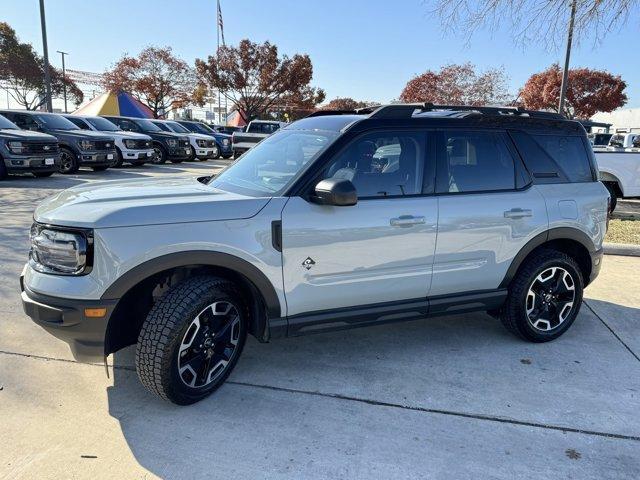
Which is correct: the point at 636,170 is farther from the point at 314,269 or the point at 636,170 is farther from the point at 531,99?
the point at 531,99

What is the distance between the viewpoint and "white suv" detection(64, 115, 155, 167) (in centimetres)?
1584

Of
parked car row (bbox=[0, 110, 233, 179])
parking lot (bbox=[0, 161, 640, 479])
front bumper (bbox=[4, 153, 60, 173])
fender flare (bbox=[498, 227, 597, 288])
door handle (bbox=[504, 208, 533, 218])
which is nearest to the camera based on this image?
parking lot (bbox=[0, 161, 640, 479])

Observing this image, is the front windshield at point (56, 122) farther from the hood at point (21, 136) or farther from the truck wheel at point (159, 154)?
the truck wheel at point (159, 154)

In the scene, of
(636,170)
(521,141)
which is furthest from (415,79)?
(521,141)

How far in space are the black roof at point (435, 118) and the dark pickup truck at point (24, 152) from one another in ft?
33.0

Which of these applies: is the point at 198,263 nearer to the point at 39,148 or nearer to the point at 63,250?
the point at 63,250

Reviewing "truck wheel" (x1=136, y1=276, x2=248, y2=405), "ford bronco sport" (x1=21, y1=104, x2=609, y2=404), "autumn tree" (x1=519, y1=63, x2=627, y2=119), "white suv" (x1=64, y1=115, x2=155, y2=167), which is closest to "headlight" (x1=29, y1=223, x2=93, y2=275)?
"ford bronco sport" (x1=21, y1=104, x2=609, y2=404)

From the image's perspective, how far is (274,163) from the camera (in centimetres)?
368

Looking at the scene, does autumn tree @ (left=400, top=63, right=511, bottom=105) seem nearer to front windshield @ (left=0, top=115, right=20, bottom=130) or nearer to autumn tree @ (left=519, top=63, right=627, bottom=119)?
autumn tree @ (left=519, top=63, right=627, bottom=119)

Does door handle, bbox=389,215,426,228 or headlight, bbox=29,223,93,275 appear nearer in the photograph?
headlight, bbox=29,223,93,275

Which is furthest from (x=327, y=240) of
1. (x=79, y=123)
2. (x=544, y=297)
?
(x=79, y=123)

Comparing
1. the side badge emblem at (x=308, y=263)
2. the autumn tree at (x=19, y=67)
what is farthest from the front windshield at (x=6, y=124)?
the autumn tree at (x=19, y=67)

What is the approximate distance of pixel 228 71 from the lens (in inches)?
1615

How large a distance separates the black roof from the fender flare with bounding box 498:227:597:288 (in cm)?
85
